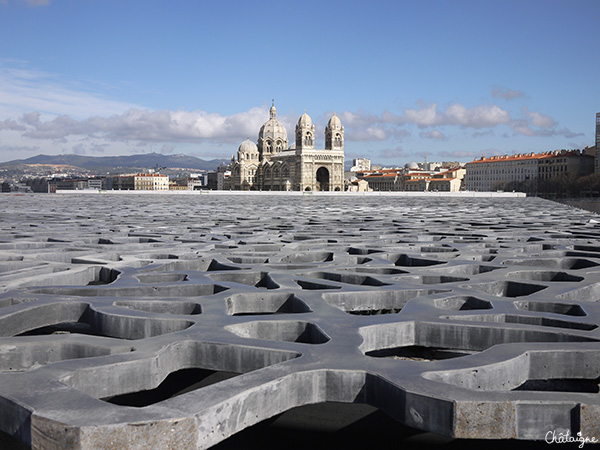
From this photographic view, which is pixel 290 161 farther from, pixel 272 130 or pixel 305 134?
pixel 272 130

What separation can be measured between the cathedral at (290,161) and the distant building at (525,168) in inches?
1442

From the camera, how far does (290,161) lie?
344 feet

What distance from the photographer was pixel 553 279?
6.45m

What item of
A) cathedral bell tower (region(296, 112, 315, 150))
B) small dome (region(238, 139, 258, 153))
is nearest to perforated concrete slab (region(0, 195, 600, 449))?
cathedral bell tower (region(296, 112, 315, 150))

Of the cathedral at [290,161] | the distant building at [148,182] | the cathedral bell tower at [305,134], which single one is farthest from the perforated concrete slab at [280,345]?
the distant building at [148,182]

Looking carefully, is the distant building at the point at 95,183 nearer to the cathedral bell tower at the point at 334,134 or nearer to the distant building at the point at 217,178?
the distant building at the point at 217,178

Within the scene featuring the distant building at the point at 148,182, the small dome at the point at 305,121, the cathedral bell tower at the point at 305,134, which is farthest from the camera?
the distant building at the point at 148,182

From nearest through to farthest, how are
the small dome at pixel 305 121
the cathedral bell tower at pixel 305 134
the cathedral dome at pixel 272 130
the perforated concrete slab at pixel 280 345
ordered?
1. the perforated concrete slab at pixel 280 345
2. the cathedral bell tower at pixel 305 134
3. the small dome at pixel 305 121
4. the cathedral dome at pixel 272 130

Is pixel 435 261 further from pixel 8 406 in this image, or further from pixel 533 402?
pixel 8 406

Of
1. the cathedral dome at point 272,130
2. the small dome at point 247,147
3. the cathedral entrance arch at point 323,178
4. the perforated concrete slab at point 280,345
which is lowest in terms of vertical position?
the perforated concrete slab at point 280,345

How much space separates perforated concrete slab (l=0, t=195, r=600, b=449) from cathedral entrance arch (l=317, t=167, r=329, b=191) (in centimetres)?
10044

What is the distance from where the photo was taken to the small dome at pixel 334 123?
10825 cm

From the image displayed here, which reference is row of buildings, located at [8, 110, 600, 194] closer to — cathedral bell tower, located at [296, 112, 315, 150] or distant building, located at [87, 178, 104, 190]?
cathedral bell tower, located at [296, 112, 315, 150]

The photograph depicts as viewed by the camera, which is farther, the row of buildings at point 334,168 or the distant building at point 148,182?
the distant building at point 148,182
